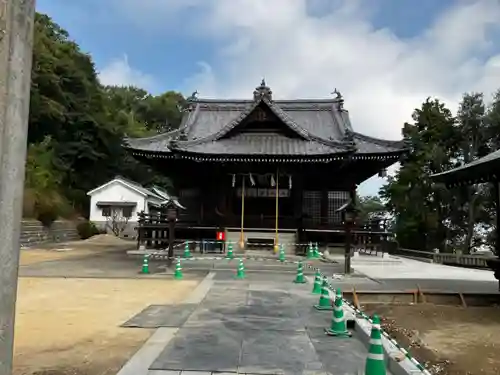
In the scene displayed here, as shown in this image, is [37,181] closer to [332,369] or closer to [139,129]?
[139,129]

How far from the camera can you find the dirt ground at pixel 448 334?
6.04m

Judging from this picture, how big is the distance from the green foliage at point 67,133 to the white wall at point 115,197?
1.90 m

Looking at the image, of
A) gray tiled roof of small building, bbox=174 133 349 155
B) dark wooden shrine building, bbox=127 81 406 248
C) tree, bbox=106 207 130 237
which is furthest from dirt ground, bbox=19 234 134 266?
gray tiled roof of small building, bbox=174 133 349 155

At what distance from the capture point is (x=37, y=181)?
1443 inches

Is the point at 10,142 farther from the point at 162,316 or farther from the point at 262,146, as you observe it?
the point at 262,146

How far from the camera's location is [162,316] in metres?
7.55

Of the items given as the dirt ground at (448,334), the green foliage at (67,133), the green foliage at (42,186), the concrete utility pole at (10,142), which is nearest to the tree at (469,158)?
the dirt ground at (448,334)

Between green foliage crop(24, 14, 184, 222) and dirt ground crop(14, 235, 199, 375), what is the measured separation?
22633 millimetres

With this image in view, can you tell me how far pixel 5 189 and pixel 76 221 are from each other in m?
42.2

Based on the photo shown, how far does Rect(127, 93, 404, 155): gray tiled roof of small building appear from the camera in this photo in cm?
2130

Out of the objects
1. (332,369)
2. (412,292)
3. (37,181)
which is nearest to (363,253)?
(412,292)

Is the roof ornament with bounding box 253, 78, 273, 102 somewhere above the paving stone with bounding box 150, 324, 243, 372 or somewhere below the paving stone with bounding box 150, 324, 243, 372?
above

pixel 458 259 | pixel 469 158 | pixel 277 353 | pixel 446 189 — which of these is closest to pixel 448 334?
pixel 277 353

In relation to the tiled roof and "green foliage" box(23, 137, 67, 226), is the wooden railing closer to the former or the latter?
the tiled roof
